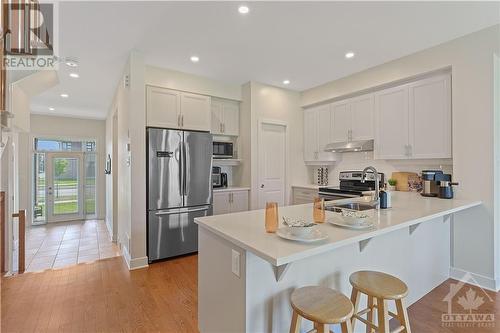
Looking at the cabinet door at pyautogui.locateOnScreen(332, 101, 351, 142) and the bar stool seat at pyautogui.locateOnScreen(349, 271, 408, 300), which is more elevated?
the cabinet door at pyautogui.locateOnScreen(332, 101, 351, 142)

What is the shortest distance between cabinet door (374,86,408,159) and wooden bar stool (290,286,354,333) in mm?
2689

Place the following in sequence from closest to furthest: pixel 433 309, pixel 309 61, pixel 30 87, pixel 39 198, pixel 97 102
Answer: pixel 433 309, pixel 309 61, pixel 30 87, pixel 97 102, pixel 39 198

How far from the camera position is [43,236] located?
5070 mm

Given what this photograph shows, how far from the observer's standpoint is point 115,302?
240 centimetres

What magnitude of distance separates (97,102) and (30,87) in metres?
1.83

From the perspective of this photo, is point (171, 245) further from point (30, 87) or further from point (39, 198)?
point (39, 198)

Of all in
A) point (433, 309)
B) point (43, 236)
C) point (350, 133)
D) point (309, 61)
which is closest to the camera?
point (433, 309)

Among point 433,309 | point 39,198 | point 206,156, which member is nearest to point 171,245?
point 206,156

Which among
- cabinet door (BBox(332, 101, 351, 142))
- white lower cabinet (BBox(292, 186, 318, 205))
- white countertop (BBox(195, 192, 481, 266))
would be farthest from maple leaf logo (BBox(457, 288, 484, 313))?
cabinet door (BBox(332, 101, 351, 142))

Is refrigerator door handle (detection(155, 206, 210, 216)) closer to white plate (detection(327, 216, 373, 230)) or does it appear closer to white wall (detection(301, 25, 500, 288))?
white plate (detection(327, 216, 373, 230))

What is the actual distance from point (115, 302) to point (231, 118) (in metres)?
3.18

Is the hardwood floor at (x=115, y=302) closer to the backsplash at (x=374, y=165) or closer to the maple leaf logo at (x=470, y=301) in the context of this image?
the maple leaf logo at (x=470, y=301)

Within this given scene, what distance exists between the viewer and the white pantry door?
Result: 4.39 metres

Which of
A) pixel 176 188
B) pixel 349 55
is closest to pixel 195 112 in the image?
pixel 176 188
